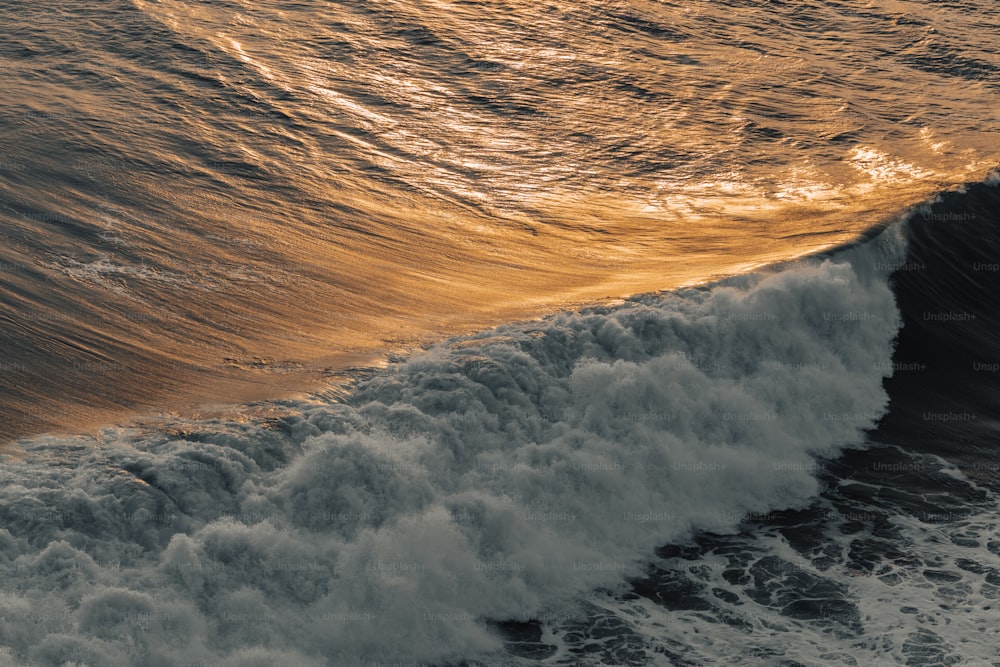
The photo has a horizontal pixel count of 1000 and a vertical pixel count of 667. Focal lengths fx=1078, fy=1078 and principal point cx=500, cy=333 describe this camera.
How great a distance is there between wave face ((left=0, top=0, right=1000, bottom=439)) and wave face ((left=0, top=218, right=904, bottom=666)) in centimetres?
85

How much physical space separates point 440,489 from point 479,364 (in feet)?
5.54

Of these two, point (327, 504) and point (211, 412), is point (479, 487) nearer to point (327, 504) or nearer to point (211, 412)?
point (327, 504)

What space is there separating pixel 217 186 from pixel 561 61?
9.78m

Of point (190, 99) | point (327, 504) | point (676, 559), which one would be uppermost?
point (190, 99)

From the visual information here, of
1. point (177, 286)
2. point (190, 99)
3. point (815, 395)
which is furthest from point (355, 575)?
point (190, 99)

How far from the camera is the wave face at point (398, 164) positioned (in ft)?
40.5

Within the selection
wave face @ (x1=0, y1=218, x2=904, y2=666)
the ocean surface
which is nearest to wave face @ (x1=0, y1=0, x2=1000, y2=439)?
the ocean surface

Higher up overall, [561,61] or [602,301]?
[561,61]

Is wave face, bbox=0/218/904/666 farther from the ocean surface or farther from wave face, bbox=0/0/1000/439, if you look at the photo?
wave face, bbox=0/0/1000/439

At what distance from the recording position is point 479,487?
1090cm

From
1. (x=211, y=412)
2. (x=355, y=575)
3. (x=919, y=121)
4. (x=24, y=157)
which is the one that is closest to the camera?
(x=355, y=575)

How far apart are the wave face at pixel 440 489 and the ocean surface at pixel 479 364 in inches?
1.4

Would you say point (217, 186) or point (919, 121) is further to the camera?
point (919, 121)

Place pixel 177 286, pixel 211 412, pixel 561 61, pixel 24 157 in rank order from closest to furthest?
pixel 211 412
pixel 177 286
pixel 24 157
pixel 561 61
